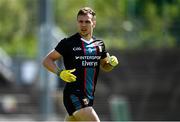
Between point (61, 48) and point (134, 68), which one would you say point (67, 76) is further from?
point (134, 68)

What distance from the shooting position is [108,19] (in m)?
30.0

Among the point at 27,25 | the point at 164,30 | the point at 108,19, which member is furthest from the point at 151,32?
the point at 27,25

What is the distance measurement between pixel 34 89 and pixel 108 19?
3570 millimetres

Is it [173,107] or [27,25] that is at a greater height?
[27,25]

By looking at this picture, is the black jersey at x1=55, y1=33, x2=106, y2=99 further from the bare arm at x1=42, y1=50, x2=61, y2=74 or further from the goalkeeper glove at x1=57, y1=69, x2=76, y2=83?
the goalkeeper glove at x1=57, y1=69, x2=76, y2=83

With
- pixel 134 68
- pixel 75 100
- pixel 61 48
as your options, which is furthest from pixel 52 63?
pixel 134 68

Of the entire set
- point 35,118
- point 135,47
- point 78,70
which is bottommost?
point 35,118

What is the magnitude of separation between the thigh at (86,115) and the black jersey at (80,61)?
0.59 feet

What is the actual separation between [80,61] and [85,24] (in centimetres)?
43

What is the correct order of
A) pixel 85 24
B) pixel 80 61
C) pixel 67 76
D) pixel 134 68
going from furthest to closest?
pixel 134 68, pixel 80 61, pixel 85 24, pixel 67 76

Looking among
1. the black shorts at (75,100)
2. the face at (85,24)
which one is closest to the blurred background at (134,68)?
the black shorts at (75,100)

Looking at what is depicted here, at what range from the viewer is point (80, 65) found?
9.87m

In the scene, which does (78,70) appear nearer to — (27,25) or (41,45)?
(41,45)

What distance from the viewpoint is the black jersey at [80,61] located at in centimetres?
983
